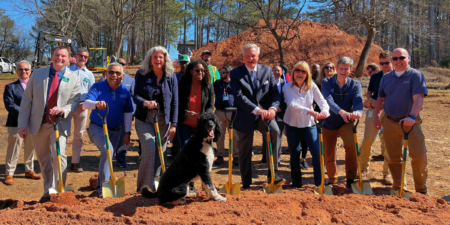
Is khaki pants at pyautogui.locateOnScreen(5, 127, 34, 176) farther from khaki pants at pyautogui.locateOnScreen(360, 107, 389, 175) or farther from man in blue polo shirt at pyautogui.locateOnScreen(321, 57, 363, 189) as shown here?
khaki pants at pyautogui.locateOnScreen(360, 107, 389, 175)

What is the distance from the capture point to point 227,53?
24.0 m

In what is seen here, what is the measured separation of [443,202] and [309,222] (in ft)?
6.74

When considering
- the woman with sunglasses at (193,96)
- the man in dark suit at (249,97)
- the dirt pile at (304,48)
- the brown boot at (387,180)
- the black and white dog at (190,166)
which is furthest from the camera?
the dirt pile at (304,48)

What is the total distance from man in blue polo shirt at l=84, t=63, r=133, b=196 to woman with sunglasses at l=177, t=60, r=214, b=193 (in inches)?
36.2

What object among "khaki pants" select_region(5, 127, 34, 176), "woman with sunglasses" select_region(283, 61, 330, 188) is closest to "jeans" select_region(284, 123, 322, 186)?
"woman with sunglasses" select_region(283, 61, 330, 188)

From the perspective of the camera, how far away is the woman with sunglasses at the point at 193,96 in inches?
221

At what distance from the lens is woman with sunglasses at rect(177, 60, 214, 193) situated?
5602 mm

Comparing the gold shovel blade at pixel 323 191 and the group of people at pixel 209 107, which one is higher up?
the group of people at pixel 209 107

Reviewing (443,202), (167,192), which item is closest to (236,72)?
(167,192)

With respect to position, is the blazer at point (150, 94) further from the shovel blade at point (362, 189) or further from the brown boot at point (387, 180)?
the brown boot at point (387, 180)

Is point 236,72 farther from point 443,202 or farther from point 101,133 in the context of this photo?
point 443,202

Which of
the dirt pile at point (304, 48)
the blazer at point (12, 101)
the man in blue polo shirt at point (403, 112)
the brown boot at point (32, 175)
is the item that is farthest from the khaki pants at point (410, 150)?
the dirt pile at point (304, 48)

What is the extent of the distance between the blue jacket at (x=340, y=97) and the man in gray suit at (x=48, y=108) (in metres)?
3.95

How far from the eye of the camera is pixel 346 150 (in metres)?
5.41
